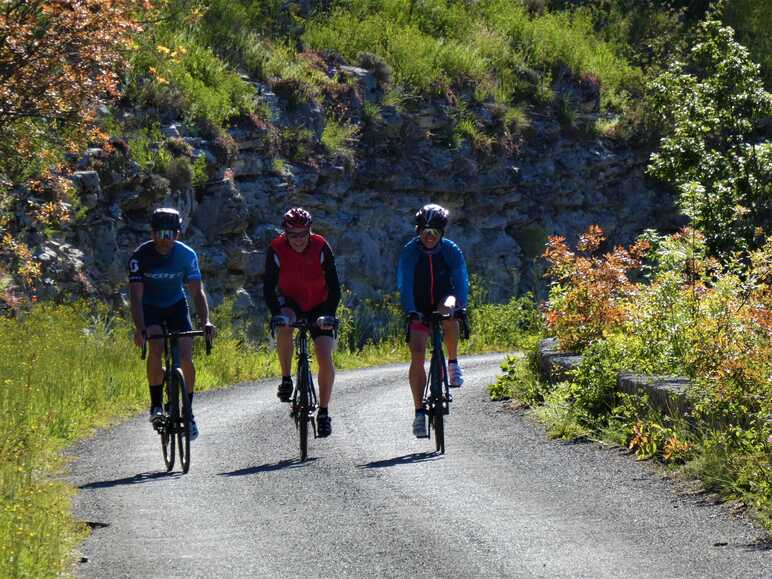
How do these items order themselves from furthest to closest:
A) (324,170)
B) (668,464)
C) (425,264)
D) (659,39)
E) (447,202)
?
(659,39), (447,202), (324,170), (425,264), (668,464)

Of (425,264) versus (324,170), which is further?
(324,170)

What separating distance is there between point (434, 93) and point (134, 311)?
72.7ft

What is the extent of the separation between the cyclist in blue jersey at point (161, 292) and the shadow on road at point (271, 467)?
48cm

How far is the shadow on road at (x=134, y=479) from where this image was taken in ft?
34.0

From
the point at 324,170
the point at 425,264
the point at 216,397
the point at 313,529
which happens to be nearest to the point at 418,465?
the point at 425,264

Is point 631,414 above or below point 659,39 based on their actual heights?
below

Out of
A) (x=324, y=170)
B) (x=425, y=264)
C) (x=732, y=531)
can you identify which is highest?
(x=324, y=170)

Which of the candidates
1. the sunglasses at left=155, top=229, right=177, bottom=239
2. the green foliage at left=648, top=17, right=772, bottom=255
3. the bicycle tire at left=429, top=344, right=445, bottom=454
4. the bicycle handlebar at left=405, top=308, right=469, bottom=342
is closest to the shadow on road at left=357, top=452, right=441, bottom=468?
the bicycle tire at left=429, top=344, right=445, bottom=454

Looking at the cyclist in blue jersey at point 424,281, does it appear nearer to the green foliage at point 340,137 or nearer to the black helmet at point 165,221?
the black helmet at point 165,221

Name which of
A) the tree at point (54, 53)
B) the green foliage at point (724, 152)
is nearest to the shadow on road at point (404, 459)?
the tree at point (54, 53)

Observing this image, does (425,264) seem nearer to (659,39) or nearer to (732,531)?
(732,531)

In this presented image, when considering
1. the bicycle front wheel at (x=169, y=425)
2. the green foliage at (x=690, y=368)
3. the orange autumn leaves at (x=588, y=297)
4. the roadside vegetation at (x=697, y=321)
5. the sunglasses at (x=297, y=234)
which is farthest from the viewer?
the orange autumn leaves at (x=588, y=297)

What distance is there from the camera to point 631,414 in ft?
39.2

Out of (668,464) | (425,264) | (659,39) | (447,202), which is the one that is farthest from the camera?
(659,39)
